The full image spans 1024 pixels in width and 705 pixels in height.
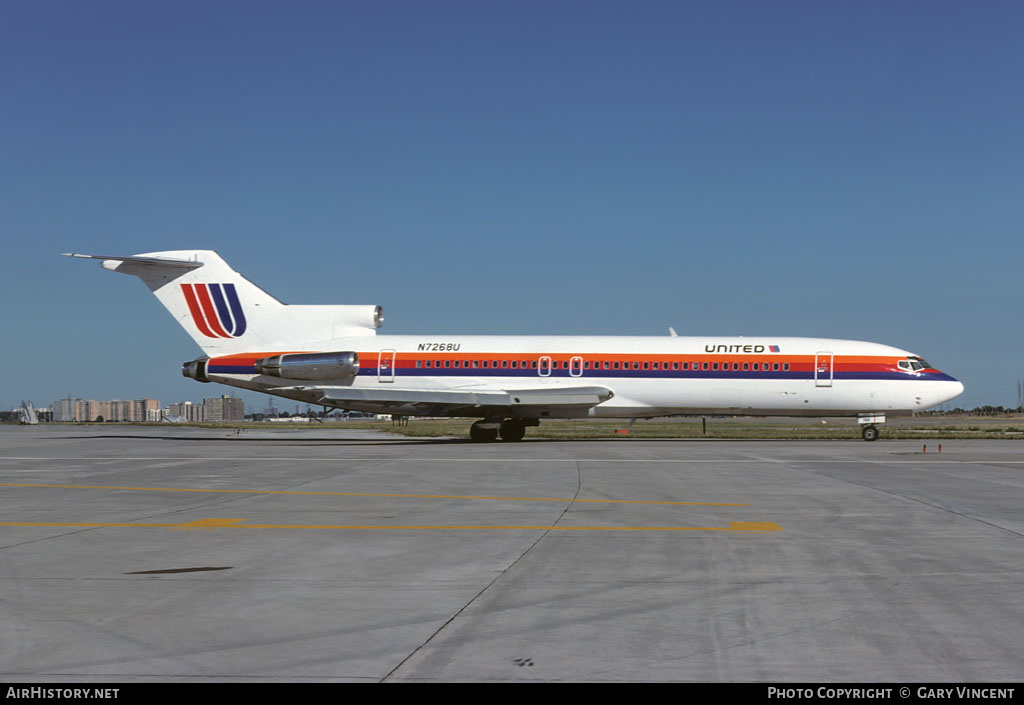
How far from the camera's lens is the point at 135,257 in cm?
3634

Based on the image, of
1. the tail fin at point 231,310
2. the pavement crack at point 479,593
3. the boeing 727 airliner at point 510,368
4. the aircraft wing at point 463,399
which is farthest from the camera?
the tail fin at point 231,310

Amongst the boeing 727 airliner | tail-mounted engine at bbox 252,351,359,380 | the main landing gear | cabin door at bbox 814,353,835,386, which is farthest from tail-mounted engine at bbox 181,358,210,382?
cabin door at bbox 814,353,835,386

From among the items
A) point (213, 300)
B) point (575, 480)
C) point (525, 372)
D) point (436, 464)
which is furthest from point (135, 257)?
point (575, 480)

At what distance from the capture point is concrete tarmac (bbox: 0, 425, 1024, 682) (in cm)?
530

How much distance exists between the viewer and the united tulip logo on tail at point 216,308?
121 ft

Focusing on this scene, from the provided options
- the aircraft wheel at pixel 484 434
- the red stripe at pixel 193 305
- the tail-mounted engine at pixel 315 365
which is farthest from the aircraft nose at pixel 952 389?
the red stripe at pixel 193 305

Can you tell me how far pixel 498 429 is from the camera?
3538cm

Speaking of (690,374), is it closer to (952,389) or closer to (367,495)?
(952,389)

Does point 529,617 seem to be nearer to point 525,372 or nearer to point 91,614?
point 91,614

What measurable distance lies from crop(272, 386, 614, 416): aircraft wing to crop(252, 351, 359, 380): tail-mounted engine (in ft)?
3.16

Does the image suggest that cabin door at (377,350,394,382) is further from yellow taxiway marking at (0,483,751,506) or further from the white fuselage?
yellow taxiway marking at (0,483,751,506)

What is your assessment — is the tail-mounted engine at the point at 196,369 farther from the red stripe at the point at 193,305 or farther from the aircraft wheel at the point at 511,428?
the aircraft wheel at the point at 511,428

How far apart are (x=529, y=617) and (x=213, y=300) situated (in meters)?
33.1
